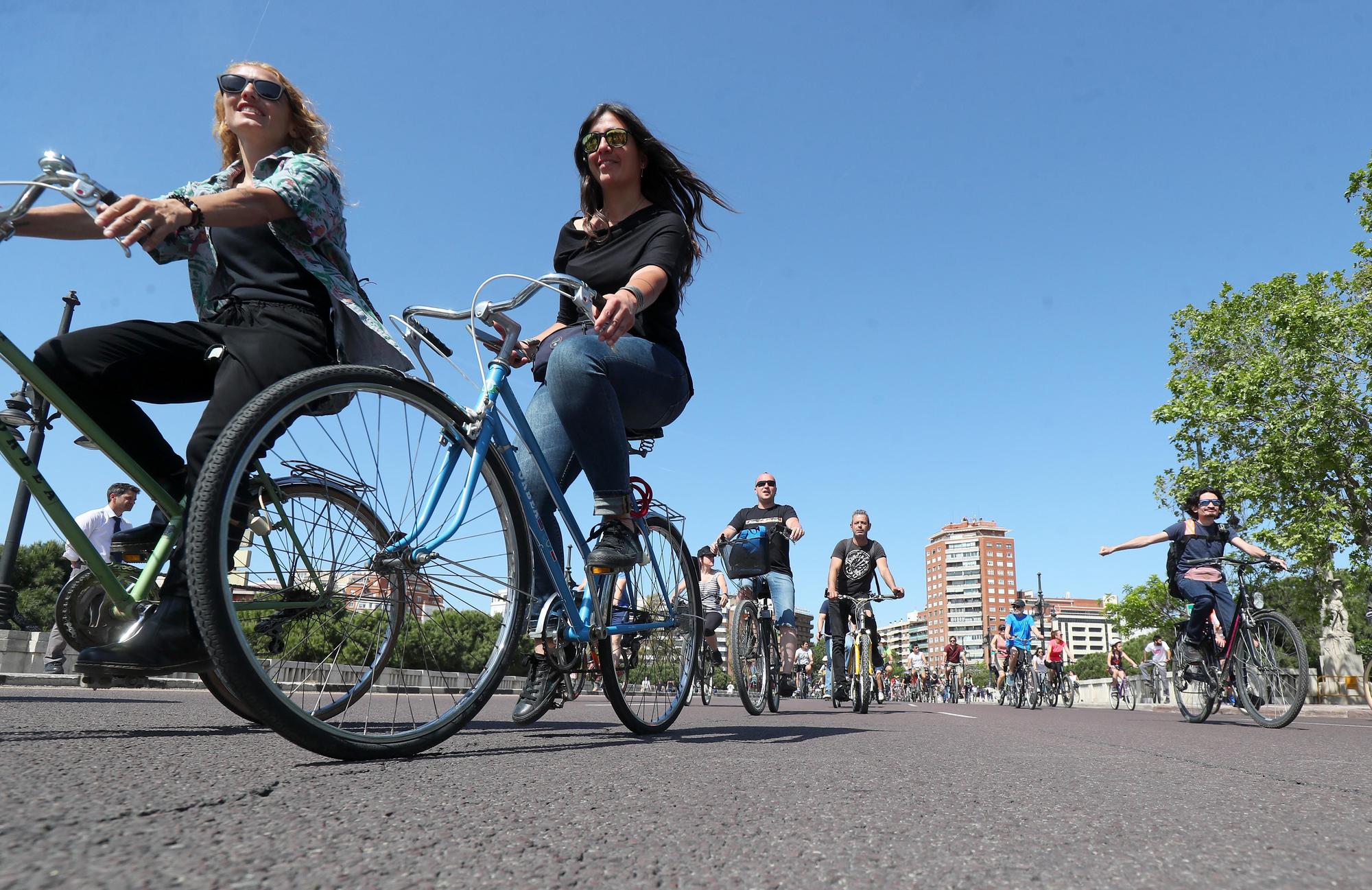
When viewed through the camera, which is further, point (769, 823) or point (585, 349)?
point (585, 349)

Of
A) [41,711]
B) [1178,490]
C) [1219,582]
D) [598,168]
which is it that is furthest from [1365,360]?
[41,711]

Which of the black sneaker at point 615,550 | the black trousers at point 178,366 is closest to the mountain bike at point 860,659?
the black sneaker at point 615,550

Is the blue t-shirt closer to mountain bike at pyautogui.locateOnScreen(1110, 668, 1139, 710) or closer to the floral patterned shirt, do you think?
mountain bike at pyautogui.locateOnScreen(1110, 668, 1139, 710)

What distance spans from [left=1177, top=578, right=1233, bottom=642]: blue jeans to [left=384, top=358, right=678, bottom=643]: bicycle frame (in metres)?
6.03

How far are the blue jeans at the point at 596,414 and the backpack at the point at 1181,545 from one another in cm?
639

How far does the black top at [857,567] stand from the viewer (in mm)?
8680

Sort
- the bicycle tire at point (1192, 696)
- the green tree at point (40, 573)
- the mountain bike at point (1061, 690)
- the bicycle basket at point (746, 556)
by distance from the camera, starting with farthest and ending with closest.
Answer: the green tree at point (40, 573) → the mountain bike at point (1061, 690) → the bicycle tire at point (1192, 696) → the bicycle basket at point (746, 556)

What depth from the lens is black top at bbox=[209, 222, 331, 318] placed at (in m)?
2.85

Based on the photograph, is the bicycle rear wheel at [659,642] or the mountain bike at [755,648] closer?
the bicycle rear wheel at [659,642]

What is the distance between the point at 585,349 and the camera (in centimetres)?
302

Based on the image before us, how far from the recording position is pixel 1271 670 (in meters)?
7.09

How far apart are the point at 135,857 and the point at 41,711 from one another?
11.7 feet

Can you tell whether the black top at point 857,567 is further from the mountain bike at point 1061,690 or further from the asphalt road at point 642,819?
the mountain bike at point 1061,690

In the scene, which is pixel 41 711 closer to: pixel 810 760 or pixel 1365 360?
pixel 810 760
